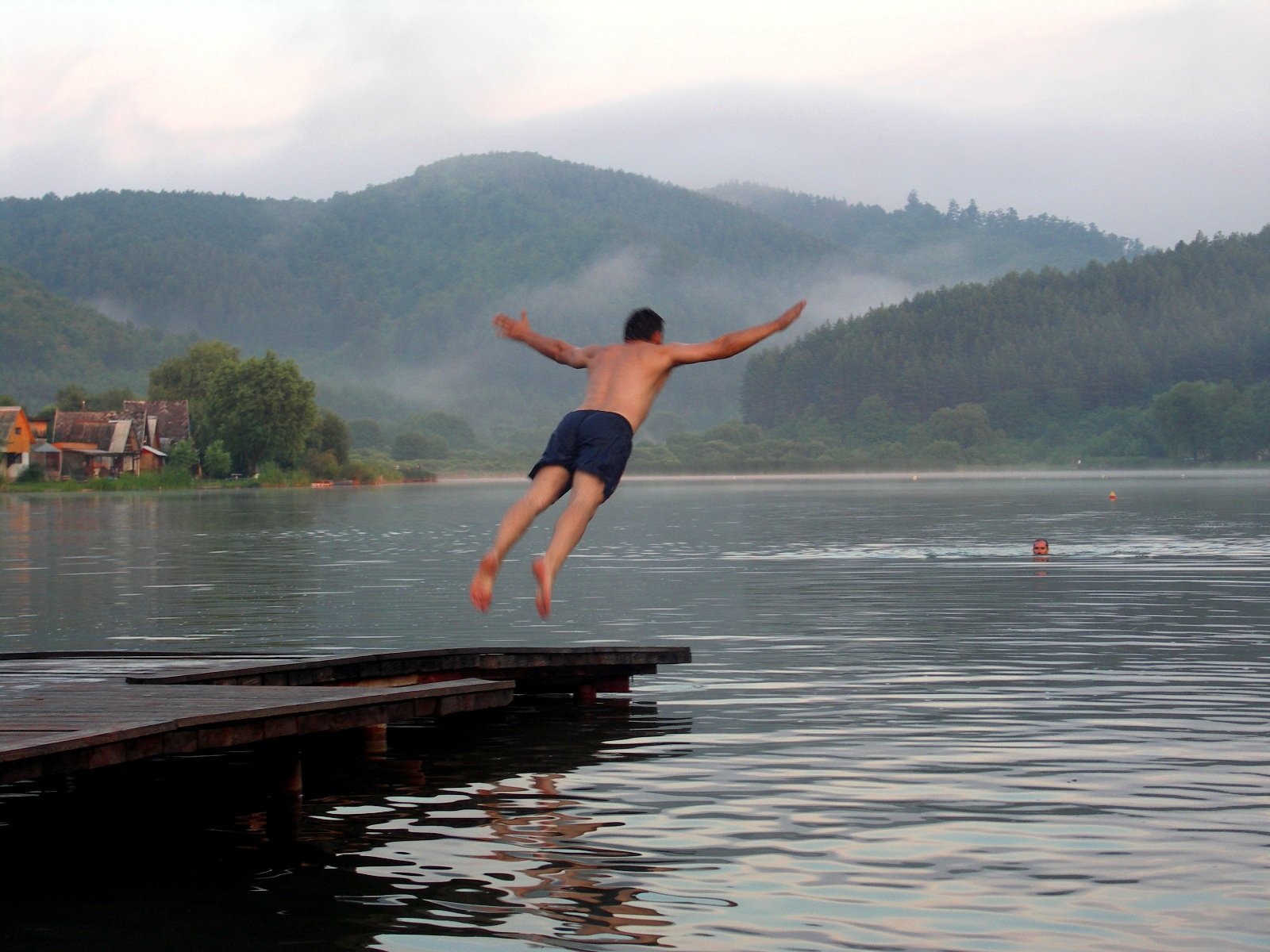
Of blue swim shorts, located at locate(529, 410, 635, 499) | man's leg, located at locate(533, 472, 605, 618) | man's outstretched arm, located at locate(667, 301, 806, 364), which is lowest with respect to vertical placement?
man's leg, located at locate(533, 472, 605, 618)

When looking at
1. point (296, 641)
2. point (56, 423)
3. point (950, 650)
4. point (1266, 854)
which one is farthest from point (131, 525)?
point (56, 423)

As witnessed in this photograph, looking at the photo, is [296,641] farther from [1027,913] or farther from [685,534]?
[685,534]

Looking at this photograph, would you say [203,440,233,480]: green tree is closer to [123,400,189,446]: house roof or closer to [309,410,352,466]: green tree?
[123,400,189,446]: house roof

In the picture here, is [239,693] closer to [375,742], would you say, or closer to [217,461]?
[375,742]

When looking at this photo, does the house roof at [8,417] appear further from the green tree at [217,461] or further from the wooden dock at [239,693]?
the wooden dock at [239,693]

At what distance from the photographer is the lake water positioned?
7.92m

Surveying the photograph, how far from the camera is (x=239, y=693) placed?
11.6 metres

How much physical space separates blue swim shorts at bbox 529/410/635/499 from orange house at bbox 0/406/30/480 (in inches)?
4562

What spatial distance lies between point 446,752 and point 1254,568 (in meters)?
24.4

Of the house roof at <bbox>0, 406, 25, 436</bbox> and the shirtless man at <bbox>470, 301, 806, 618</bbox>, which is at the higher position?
the house roof at <bbox>0, 406, 25, 436</bbox>

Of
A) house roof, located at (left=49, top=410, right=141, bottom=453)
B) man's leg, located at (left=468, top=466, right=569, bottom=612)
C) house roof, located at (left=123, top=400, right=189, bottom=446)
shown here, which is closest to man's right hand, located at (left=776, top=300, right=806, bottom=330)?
man's leg, located at (left=468, top=466, right=569, bottom=612)

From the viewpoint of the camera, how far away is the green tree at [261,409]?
13100 cm

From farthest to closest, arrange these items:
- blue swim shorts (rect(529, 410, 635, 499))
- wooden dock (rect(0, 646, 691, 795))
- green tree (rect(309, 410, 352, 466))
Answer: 1. green tree (rect(309, 410, 352, 466))
2. blue swim shorts (rect(529, 410, 635, 499))
3. wooden dock (rect(0, 646, 691, 795))

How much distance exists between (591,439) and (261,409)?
124 metres
